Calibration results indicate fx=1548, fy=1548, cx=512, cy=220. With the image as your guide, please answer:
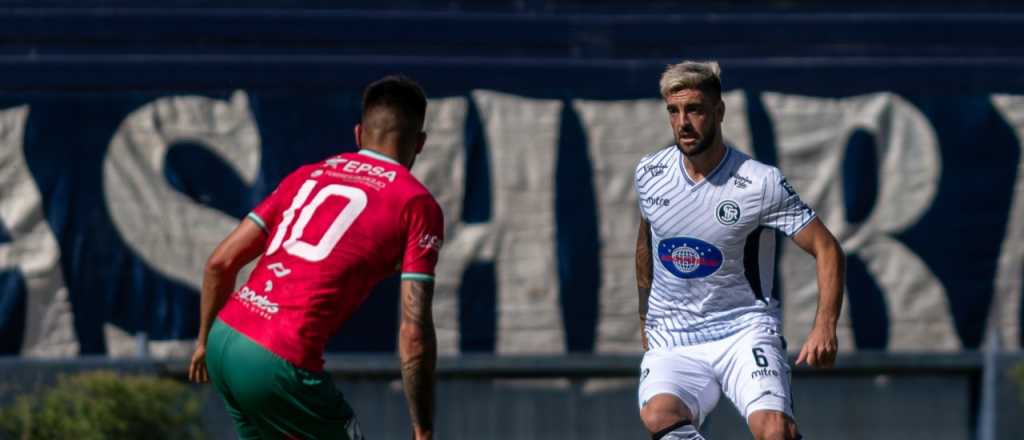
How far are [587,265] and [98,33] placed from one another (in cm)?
370

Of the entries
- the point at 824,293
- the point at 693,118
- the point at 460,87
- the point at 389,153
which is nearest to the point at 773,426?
the point at 824,293

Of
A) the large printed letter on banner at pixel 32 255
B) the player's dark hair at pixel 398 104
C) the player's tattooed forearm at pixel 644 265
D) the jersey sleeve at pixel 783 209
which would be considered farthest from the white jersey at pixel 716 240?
the large printed letter on banner at pixel 32 255

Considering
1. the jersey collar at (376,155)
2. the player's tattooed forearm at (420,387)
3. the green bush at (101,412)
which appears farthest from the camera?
the green bush at (101,412)

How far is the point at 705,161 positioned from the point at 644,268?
61 cm

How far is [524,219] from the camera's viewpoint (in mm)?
10195

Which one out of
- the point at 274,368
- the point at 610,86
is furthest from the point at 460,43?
the point at 274,368

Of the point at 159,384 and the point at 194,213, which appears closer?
the point at 159,384

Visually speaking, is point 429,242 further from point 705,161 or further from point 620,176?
point 620,176

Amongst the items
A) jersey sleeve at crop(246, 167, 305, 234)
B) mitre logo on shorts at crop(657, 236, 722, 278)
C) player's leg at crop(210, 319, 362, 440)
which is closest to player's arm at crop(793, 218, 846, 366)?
mitre logo on shorts at crop(657, 236, 722, 278)

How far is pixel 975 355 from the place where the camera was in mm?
10234

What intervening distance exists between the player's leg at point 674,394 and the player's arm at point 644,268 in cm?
27

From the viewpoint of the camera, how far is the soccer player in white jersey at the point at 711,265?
5.98m

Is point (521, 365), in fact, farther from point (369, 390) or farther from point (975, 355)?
point (975, 355)

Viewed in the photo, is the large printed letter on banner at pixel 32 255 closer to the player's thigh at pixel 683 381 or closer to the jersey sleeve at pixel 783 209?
the player's thigh at pixel 683 381
